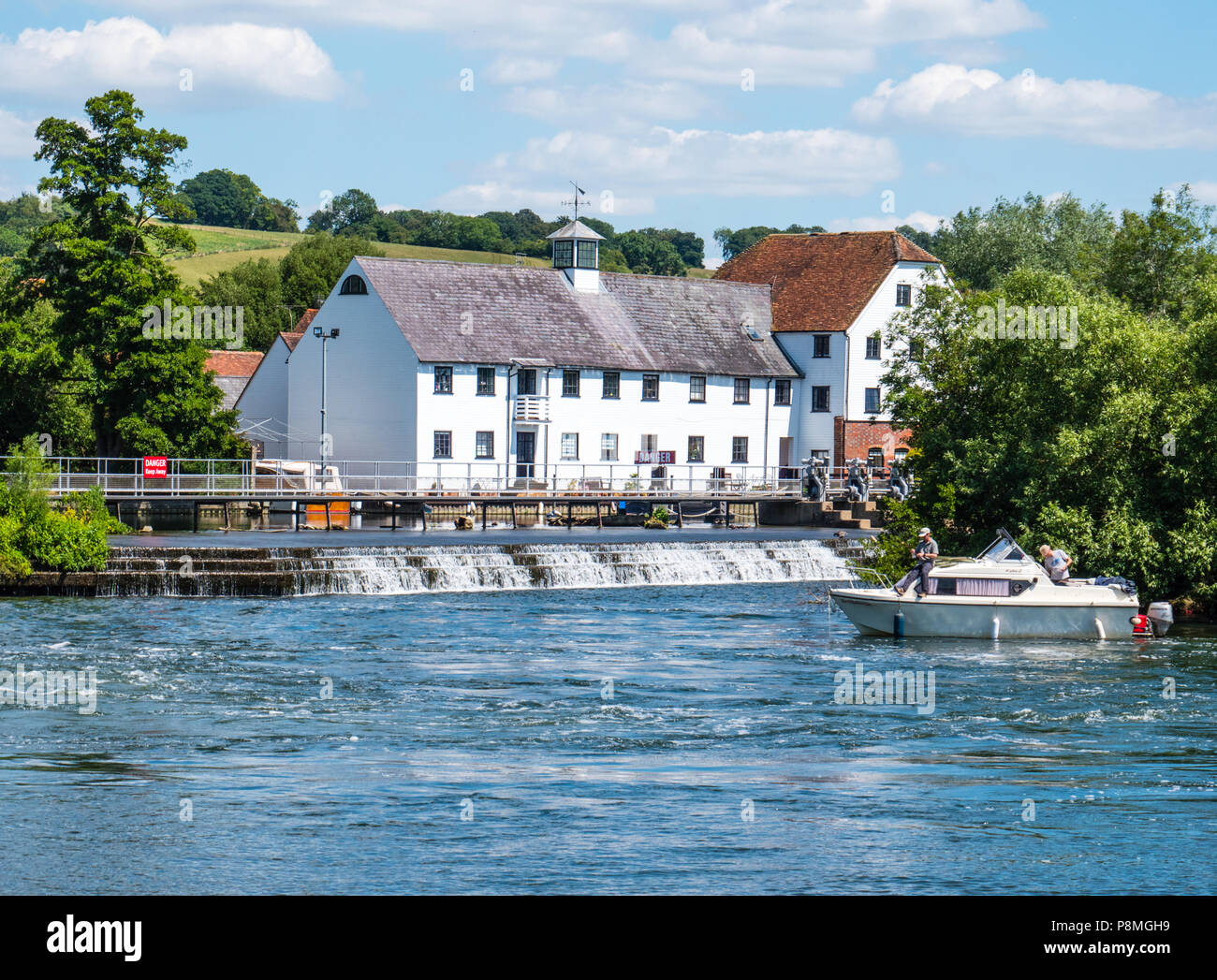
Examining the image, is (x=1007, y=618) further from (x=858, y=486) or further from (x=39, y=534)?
(x=858, y=486)

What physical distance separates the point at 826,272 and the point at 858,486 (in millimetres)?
16809

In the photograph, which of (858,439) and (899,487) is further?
(858,439)

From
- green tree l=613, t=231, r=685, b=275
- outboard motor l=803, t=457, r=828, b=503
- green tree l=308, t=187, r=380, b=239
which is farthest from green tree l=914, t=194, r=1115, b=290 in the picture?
green tree l=308, t=187, r=380, b=239

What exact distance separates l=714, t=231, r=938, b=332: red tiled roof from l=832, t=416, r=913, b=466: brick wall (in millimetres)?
5074

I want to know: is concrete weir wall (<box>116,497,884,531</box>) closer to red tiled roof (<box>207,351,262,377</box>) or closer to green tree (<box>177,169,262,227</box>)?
red tiled roof (<box>207,351,262,377</box>)

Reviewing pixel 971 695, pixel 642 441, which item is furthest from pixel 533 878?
pixel 642 441

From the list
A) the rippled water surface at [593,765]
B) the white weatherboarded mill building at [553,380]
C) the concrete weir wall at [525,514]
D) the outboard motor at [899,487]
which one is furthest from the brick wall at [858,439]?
the rippled water surface at [593,765]

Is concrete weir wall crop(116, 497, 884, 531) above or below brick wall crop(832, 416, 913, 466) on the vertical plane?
below

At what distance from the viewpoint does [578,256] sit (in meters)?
75.9

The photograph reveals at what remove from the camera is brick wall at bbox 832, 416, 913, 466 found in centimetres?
7825

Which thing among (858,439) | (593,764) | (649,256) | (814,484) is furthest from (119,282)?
(649,256)

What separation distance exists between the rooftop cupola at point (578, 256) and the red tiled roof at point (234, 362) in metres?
23.4

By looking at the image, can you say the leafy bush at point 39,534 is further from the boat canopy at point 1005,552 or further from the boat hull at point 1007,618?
the boat canopy at point 1005,552
